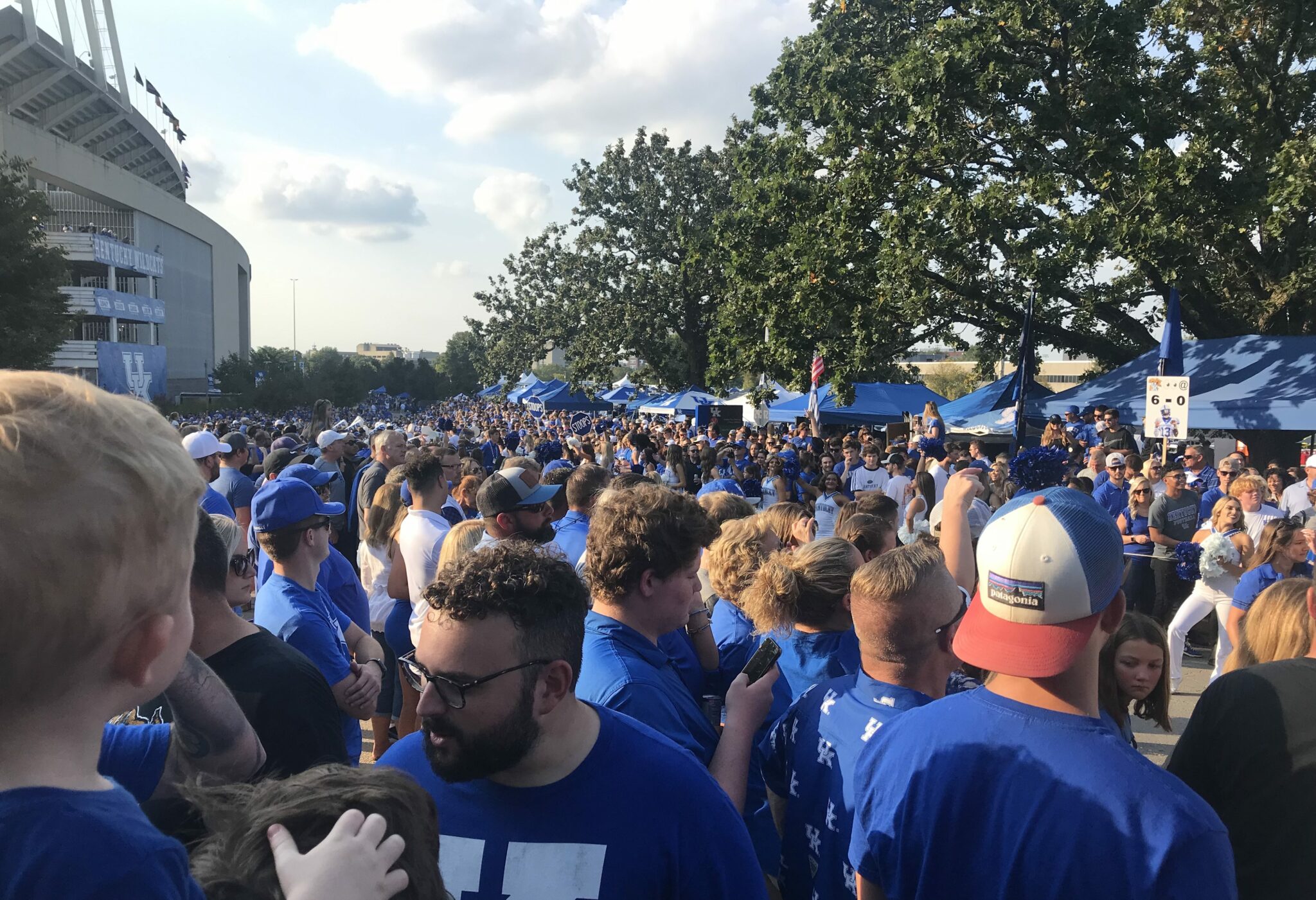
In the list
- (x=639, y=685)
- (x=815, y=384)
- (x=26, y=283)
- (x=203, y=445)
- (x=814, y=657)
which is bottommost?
(x=814, y=657)

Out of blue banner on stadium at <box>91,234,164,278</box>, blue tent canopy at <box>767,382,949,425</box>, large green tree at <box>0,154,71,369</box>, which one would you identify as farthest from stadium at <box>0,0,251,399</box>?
blue tent canopy at <box>767,382,949,425</box>

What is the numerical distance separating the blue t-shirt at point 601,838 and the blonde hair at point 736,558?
1.92m

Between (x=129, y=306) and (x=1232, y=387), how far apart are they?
64.1 metres

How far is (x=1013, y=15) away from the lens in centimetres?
1595

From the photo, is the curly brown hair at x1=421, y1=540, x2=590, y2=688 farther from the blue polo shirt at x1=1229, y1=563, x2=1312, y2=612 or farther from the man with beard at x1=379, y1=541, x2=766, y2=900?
the blue polo shirt at x1=1229, y1=563, x2=1312, y2=612

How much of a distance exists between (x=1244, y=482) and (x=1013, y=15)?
11.9 metres

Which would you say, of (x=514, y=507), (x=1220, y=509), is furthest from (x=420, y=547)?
(x=1220, y=509)

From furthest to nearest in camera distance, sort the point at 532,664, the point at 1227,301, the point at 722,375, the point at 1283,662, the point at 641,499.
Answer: the point at 722,375 < the point at 1227,301 < the point at 641,499 < the point at 1283,662 < the point at 532,664

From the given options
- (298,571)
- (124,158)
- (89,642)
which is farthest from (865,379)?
(124,158)

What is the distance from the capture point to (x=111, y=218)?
62156mm

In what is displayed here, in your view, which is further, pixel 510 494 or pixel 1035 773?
pixel 510 494

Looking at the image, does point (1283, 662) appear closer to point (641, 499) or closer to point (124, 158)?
point (641, 499)

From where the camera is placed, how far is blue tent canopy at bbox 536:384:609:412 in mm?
35656

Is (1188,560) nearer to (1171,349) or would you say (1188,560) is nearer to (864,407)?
(1171,349)
